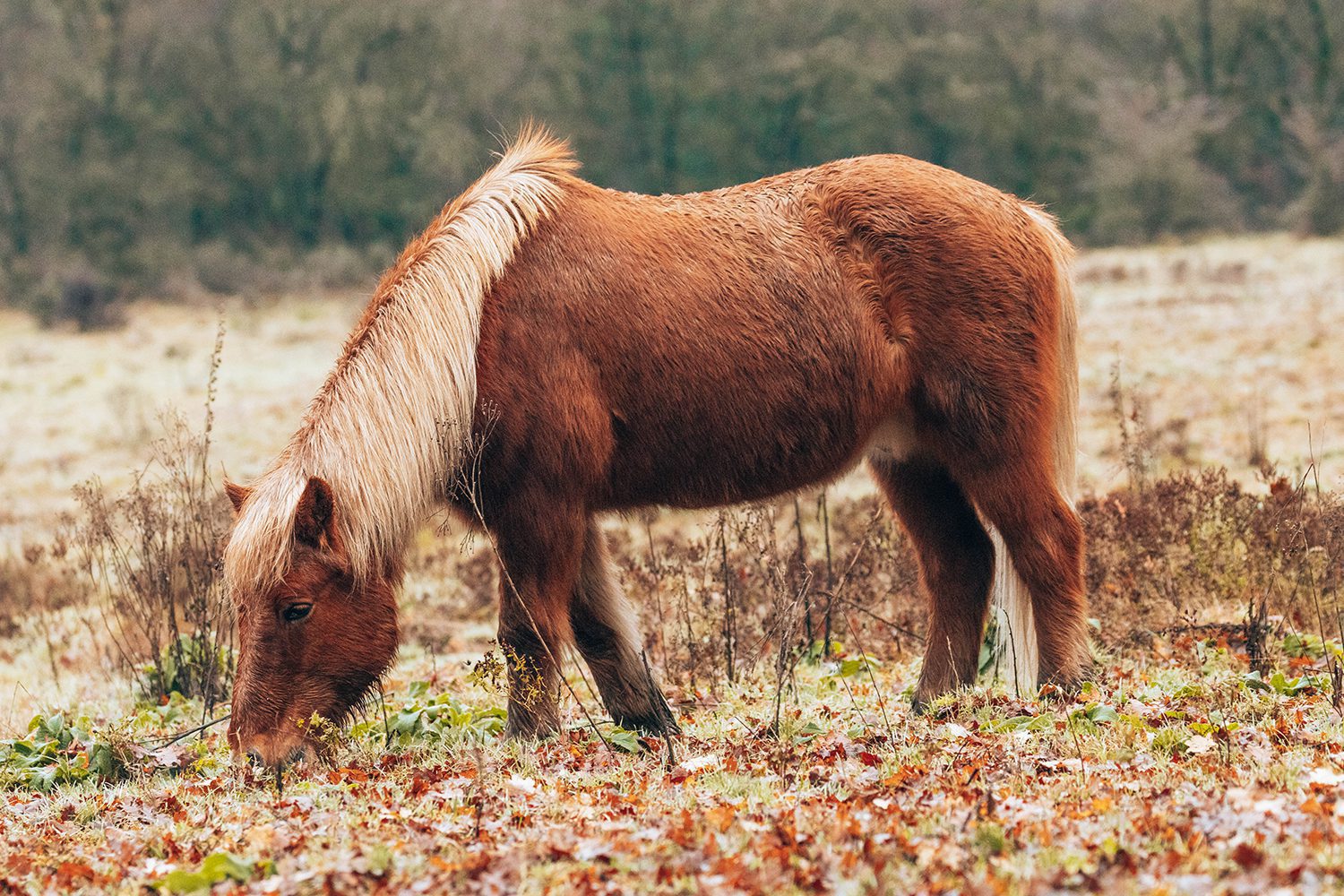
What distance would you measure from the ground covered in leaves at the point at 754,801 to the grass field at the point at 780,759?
13 millimetres

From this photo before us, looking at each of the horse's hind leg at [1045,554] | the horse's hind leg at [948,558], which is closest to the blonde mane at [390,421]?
the horse's hind leg at [948,558]

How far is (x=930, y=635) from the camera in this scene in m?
6.18

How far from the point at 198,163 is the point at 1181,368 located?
27432mm

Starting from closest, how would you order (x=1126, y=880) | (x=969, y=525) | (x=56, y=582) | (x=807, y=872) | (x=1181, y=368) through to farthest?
(x=1126, y=880), (x=807, y=872), (x=969, y=525), (x=56, y=582), (x=1181, y=368)

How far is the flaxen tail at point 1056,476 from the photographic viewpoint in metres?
5.86

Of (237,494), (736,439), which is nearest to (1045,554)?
(736,439)

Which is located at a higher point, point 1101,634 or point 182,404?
point 182,404

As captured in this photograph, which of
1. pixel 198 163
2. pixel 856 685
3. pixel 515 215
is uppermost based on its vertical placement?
pixel 198 163

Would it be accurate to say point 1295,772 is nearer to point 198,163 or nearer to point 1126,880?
point 1126,880

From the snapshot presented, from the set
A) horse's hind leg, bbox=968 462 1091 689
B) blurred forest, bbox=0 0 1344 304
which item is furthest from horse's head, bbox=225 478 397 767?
blurred forest, bbox=0 0 1344 304

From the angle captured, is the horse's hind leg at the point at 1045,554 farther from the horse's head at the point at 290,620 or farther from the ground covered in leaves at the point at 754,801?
the horse's head at the point at 290,620

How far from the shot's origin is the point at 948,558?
613 centimetres

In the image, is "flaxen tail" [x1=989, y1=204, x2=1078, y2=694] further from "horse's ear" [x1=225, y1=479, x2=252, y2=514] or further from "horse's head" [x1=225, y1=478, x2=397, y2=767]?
"horse's ear" [x1=225, y1=479, x2=252, y2=514]

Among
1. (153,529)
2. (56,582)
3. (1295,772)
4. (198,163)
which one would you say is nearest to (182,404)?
(56,582)
